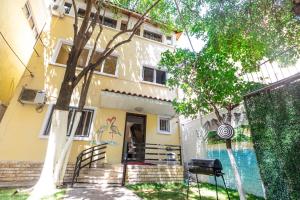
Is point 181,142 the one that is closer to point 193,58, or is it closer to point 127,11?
point 193,58

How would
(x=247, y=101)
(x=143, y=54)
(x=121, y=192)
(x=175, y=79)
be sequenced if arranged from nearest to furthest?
(x=247, y=101) → (x=121, y=192) → (x=175, y=79) → (x=143, y=54)

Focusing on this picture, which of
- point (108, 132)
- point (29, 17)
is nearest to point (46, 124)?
point (108, 132)

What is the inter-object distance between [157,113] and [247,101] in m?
6.86

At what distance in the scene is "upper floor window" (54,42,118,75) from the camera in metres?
10.0

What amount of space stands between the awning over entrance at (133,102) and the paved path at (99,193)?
388 centimetres

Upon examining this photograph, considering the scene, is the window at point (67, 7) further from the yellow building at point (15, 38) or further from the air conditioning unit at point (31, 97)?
the air conditioning unit at point (31, 97)

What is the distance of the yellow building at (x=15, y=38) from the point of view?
25.4ft

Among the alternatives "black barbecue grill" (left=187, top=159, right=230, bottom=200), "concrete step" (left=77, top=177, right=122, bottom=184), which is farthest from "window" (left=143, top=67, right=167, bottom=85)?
"black barbecue grill" (left=187, top=159, right=230, bottom=200)

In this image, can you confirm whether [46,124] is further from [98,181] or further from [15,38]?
[15,38]

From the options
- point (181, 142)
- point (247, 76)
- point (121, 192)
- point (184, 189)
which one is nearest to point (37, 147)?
point (121, 192)

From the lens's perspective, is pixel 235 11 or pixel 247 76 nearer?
pixel 235 11

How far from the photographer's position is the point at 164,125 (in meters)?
11.1

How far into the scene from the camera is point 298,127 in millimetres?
3053

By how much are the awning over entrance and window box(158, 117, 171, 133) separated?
2.23 feet
